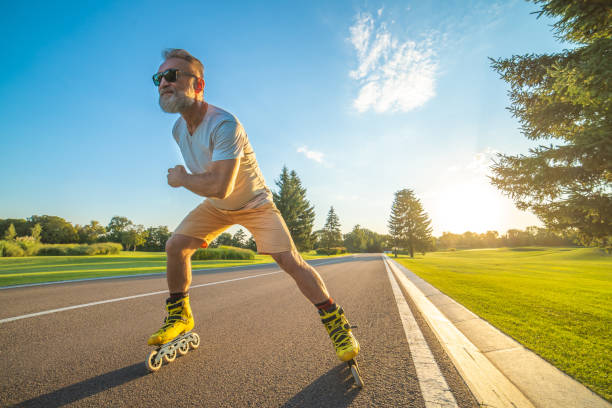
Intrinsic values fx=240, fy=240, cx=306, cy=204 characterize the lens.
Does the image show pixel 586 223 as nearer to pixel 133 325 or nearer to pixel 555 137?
pixel 555 137

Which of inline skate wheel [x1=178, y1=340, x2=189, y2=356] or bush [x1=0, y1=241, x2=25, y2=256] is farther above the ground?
bush [x1=0, y1=241, x2=25, y2=256]

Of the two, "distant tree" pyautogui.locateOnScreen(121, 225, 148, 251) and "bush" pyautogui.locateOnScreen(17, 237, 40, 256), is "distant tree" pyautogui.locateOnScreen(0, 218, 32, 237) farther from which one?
"bush" pyautogui.locateOnScreen(17, 237, 40, 256)

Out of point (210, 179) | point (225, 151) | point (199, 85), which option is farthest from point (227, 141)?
point (199, 85)

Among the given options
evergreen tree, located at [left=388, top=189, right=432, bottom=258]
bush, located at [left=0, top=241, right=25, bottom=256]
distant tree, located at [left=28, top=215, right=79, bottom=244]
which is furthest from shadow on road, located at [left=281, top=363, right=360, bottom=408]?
distant tree, located at [left=28, top=215, right=79, bottom=244]

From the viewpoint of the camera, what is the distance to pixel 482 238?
106 m

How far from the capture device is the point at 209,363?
5.91 feet

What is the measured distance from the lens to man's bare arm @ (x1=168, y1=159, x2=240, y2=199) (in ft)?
5.49

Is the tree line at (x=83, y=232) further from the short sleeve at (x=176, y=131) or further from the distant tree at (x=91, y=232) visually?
the short sleeve at (x=176, y=131)

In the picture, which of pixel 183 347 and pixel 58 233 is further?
pixel 58 233

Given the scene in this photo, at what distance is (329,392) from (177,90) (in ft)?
8.03

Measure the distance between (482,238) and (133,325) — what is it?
5165 inches

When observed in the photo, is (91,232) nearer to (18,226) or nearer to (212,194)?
(18,226)

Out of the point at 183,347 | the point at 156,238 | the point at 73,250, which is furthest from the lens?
the point at 156,238

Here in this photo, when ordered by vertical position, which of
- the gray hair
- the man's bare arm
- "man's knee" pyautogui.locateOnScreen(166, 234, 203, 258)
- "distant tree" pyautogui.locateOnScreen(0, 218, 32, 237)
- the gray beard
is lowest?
"man's knee" pyautogui.locateOnScreen(166, 234, 203, 258)
